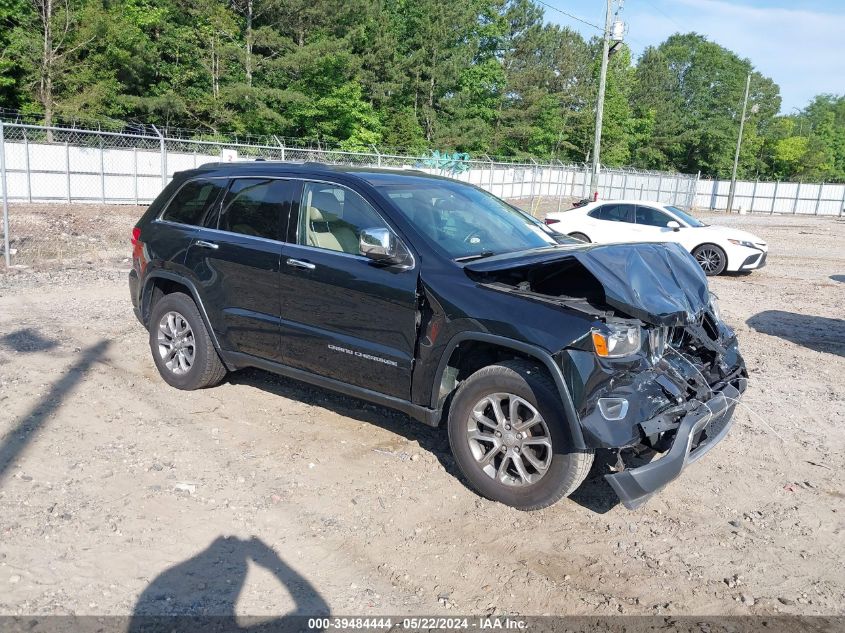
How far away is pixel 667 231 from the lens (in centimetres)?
1477

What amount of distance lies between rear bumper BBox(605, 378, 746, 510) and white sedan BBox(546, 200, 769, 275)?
9.85 meters

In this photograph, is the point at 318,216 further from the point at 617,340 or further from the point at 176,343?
the point at 617,340

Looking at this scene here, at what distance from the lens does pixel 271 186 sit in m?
5.37

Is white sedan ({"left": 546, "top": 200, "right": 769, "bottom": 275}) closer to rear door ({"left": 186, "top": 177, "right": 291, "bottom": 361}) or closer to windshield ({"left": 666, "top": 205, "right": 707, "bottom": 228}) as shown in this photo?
windshield ({"left": 666, "top": 205, "right": 707, "bottom": 228})

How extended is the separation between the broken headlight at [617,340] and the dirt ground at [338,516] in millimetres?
1043

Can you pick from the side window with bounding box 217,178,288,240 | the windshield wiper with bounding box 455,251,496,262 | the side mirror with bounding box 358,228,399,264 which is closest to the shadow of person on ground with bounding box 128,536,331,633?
the side mirror with bounding box 358,228,399,264

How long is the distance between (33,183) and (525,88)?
46477mm

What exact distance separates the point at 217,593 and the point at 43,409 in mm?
2865

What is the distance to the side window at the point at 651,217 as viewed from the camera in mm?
14961

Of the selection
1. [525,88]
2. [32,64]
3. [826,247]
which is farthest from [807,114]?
[32,64]

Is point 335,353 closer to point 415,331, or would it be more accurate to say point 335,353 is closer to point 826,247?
point 415,331

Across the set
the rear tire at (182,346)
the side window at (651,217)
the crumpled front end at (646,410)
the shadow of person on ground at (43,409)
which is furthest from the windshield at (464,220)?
the side window at (651,217)

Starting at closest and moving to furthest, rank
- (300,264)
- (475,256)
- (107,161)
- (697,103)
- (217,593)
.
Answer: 1. (217,593)
2. (475,256)
3. (300,264)
4. (107,161)
5. (697,103)

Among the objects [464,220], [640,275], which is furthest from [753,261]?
[640,275]
